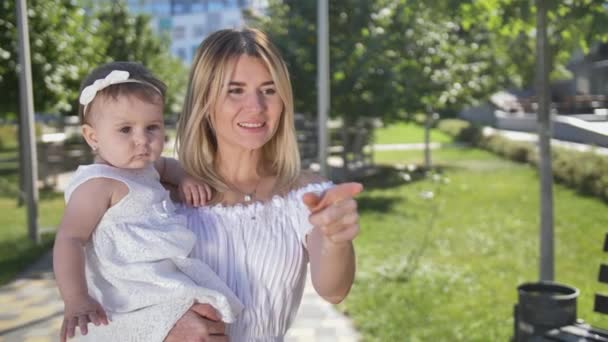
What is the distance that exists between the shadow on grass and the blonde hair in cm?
475

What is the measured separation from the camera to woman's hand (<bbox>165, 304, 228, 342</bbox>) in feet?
4.51

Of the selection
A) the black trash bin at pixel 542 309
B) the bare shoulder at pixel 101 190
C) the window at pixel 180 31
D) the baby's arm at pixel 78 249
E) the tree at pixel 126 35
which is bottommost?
the black trash bin at pixel 542 309

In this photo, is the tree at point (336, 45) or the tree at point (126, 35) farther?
the tree at point (126, 35)

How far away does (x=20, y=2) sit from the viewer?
660 cm

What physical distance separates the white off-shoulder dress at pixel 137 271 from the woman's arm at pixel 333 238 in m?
0.20

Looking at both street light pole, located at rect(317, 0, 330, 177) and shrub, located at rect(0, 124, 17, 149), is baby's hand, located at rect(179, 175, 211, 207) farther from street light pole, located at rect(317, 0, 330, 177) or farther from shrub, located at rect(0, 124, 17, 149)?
shrub, located at rect(0, 124, 17, 149)

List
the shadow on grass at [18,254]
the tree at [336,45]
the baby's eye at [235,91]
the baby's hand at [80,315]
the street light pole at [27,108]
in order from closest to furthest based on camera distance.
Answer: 1. the baby's hand at [80,315]
2. the baby's eye at [235,91]
3. the shadow on grass at [18,254]
4. the street light pole at [27,108]
5. the tree at [336,45]

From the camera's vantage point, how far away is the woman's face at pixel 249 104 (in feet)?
4.92

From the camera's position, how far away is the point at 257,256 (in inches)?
59.9

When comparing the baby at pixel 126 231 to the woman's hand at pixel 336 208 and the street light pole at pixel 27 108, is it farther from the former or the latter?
the street light pole at pixel 27 108

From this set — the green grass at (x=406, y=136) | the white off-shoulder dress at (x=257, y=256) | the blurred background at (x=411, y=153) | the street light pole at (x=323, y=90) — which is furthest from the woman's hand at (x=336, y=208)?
the green grass at (x=406, y=136)

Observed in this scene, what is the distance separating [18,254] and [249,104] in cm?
605

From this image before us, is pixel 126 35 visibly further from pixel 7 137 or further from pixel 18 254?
pixel 7 137

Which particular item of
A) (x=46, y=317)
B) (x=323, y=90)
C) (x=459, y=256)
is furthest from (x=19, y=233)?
(x=459, y=256)
